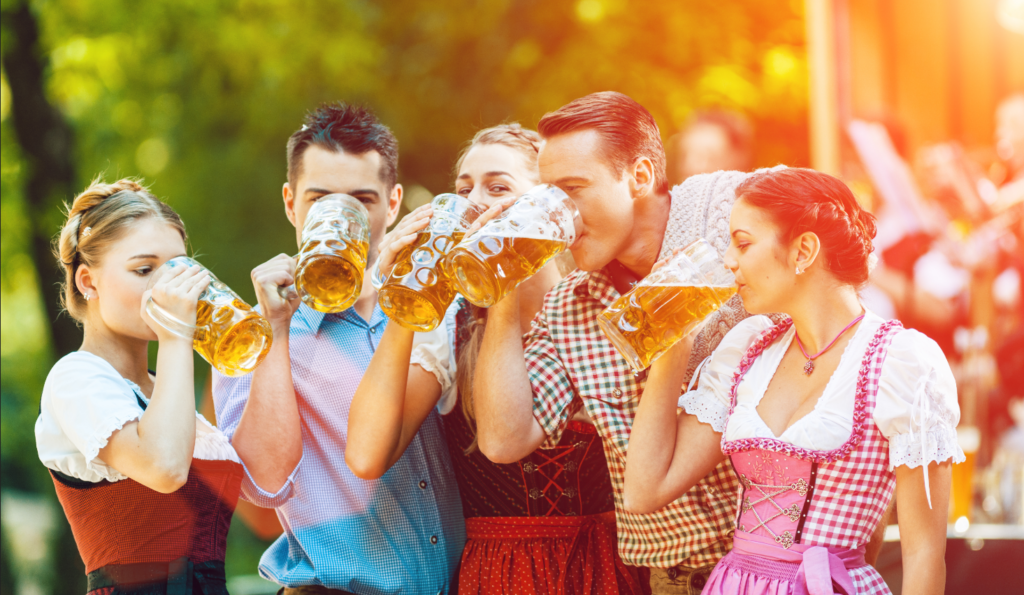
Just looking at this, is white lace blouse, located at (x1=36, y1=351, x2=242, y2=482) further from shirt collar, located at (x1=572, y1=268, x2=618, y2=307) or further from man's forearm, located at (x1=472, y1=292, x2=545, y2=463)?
shirt collar, located at (x1=572, y1=268, x2=618, y2=307)

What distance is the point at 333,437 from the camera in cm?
217

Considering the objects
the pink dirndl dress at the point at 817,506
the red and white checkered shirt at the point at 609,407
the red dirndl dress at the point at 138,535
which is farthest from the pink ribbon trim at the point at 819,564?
the red dirndl dress at the point at 138,535

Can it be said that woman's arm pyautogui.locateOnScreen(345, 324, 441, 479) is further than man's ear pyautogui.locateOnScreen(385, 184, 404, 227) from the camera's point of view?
No

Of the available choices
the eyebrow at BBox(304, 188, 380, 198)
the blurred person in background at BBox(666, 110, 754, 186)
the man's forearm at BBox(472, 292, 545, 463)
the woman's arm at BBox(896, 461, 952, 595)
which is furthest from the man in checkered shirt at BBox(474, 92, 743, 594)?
the blurred person in background at BBox(666, 110, 754, 186)

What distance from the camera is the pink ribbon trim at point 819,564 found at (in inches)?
60.7

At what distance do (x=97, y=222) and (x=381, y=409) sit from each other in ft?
2.41

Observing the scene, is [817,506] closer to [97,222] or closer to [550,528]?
[550,528]

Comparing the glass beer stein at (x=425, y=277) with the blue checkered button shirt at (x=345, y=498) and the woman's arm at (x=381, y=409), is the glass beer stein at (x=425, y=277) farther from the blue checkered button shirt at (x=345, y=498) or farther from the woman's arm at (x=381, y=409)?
the blue checkered button shirt at (x=345, y=498)

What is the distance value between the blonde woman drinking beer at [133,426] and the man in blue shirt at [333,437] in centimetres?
10

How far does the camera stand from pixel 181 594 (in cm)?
188

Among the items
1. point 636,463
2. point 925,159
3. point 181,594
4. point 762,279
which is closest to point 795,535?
point 636,463

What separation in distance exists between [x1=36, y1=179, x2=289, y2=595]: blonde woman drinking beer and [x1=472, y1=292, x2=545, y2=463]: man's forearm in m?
0.52

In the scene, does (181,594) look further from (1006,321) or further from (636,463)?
(1006,321)

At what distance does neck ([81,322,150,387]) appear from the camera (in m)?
1.96
